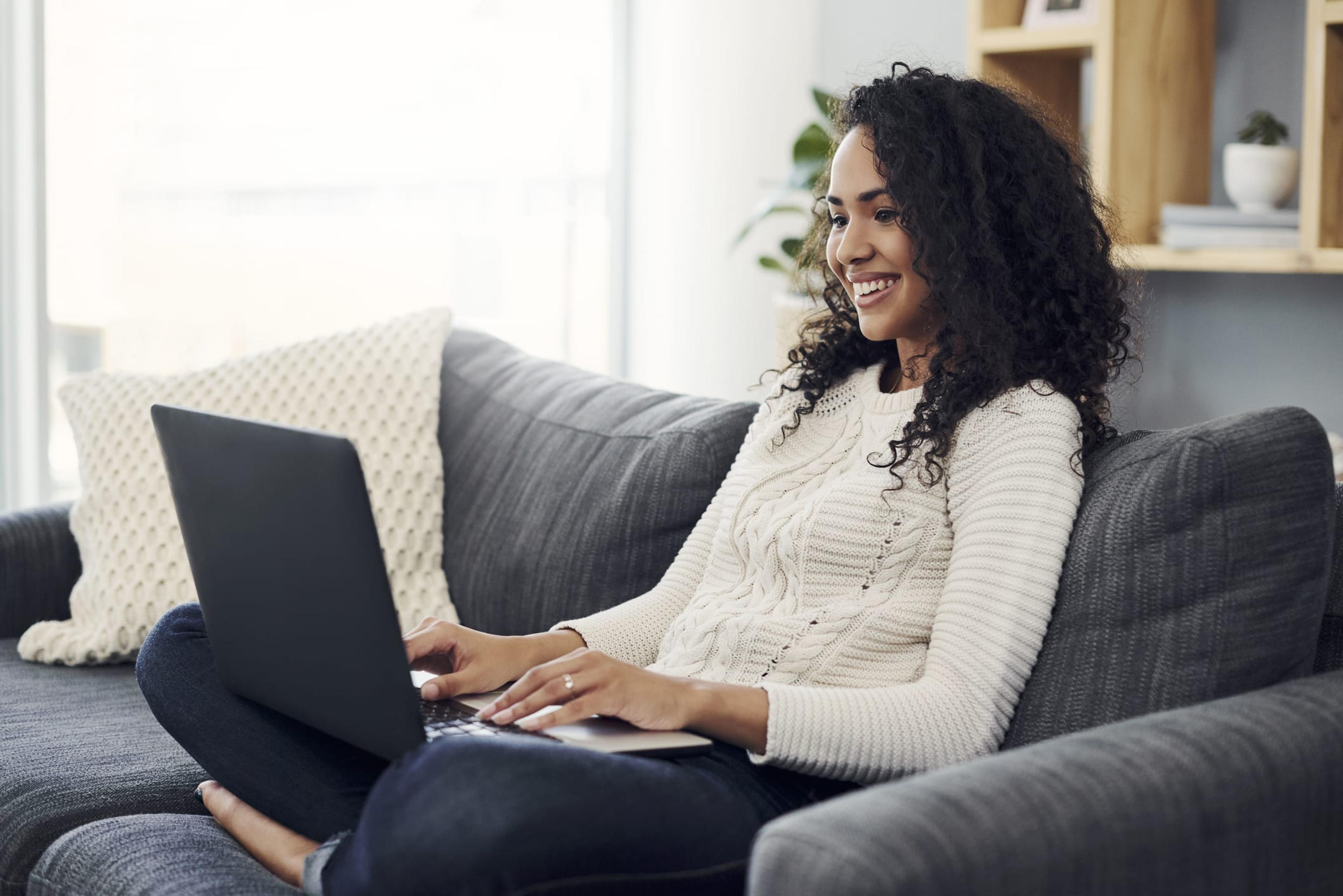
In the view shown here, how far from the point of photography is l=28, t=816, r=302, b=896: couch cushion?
125cm

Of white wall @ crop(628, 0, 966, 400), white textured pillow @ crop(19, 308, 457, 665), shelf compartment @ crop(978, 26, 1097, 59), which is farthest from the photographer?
white wall @ crop(628, 0, 966, 400)

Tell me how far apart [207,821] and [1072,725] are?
86cm

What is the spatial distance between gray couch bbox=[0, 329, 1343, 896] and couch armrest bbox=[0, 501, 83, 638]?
5.2 inches

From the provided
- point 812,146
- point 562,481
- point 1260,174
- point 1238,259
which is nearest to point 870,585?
point 562,481

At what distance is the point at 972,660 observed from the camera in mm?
1237

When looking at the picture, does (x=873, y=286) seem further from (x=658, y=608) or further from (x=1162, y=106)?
(x=1162, y=106)

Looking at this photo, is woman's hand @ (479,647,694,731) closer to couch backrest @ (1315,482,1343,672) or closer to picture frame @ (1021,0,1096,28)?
couch backrest @ (1315,482,1343,672)

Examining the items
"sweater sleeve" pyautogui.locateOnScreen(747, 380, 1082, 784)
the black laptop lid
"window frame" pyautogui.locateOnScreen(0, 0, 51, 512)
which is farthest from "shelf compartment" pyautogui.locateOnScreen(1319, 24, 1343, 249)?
"window frame" pyautogui.locateOnScreen(0, 0, 51, 512)

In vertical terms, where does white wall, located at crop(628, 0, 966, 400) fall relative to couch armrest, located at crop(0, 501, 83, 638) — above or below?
above

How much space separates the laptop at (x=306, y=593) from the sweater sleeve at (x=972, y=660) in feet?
0.35

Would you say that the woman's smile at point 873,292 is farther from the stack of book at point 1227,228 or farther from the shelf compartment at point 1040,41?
the shelf compartment at point 1040,41

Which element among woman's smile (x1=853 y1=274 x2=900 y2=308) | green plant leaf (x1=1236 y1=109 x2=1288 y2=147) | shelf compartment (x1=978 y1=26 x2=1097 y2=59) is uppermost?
shelf compartment (x1=978 y1=26 x2=1097 y2=59)

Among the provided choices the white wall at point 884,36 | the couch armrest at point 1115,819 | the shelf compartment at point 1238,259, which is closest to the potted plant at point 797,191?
the white wall at point 884,36

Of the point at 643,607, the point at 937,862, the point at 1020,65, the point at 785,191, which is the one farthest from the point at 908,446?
the point at 785,191
